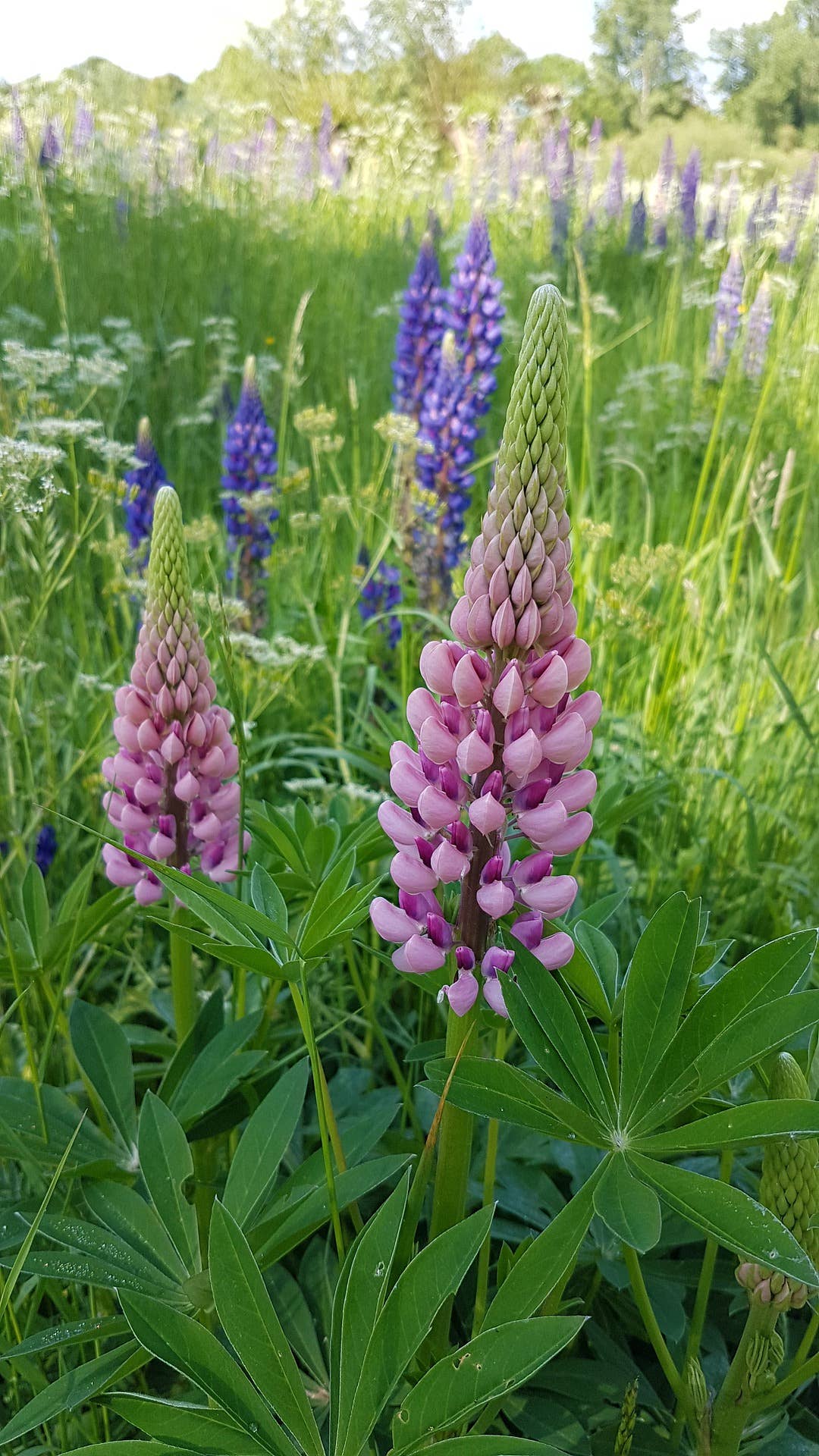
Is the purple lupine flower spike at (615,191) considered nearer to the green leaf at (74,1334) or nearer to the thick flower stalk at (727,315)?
the thick flower stalk at (727,315)

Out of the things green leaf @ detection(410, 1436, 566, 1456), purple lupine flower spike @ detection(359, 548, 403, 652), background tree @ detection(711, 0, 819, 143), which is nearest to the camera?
green leaf @ detection(410, 1436, 566, 1456)

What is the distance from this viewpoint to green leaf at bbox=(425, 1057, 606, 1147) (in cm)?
82

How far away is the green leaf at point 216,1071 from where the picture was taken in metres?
1.13

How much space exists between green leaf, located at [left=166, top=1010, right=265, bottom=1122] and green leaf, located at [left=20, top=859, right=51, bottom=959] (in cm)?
27

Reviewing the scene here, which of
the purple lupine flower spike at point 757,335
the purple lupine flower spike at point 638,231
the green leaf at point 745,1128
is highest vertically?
the purple lupine flower spike at point 638,231

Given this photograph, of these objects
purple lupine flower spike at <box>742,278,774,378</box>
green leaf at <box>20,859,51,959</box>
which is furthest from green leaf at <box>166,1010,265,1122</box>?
purple lupine flower spike at <box>742,278,774,378</box>

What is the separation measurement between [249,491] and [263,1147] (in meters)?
2.48

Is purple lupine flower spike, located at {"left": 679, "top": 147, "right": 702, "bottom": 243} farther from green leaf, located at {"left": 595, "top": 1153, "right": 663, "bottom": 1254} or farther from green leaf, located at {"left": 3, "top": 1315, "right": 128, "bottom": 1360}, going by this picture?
green leaf, located at {"left": 3, "top": 1315, "right": 128, "bottom": 1360}

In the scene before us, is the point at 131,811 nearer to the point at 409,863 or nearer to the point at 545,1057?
the point at 409,863

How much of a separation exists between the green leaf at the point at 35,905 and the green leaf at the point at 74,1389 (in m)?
0.50

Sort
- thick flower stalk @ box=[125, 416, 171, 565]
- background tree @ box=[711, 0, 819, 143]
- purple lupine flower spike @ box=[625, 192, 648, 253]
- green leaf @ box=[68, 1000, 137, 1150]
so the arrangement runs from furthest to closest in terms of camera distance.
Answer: background tree @ box=[711, 0, 819, 143]
purple lupine flower spike @ box=[625, 192, 648, 253]
thick flower stalk @ box=[125, 416, 171, 565]
green leaf @ box=[68, 1000, 137, 1150]

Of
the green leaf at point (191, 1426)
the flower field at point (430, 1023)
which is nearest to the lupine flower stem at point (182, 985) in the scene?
the flower field at point (430, 1023)

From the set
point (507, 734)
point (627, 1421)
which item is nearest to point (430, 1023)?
point (627, 1421)

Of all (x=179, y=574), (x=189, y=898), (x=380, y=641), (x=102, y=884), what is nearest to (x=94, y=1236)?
(x=189, y=898)
